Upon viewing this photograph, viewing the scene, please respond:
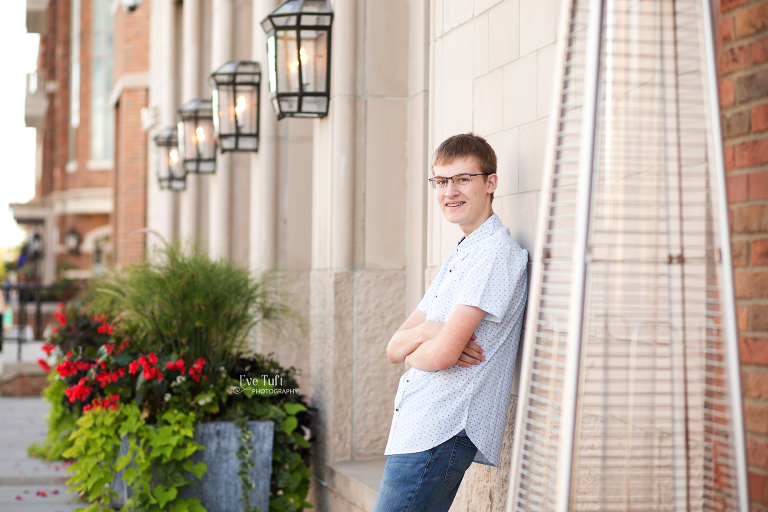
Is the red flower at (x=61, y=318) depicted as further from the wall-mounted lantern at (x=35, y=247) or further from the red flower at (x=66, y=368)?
the wall-mounted lantern at (x=35, y=247)

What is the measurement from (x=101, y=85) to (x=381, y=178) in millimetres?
22667

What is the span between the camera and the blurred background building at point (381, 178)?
2158mm

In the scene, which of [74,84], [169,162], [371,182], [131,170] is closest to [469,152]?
[371,182]

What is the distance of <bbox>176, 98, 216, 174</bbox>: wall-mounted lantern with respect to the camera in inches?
300

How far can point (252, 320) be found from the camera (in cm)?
503

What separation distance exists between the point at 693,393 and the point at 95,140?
2559 centimetres

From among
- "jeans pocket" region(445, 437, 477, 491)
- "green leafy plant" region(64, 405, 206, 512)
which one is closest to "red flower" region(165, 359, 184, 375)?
"green leafy plant" region(64, 405, 206, 512)

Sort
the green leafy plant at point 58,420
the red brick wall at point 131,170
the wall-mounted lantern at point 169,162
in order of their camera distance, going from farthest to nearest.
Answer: the red brick wall at point 131,170 < the wall-mounted lantern at point 169,162 < the green leafy plant at point 58,420

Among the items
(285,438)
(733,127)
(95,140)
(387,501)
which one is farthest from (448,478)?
(95,140)

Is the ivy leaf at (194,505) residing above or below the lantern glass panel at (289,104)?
below

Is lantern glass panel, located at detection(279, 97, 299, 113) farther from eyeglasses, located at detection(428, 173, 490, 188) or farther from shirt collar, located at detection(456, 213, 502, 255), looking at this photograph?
shirt collar, located at detection(456, 213, 502, 255)

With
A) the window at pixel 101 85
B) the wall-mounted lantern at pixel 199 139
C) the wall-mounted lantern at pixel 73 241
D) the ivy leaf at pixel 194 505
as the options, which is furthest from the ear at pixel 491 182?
the wall-mounted lantern at pixel 73 241

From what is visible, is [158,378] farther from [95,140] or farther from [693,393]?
[95,140]

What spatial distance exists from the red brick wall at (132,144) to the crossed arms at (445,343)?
506 inches
